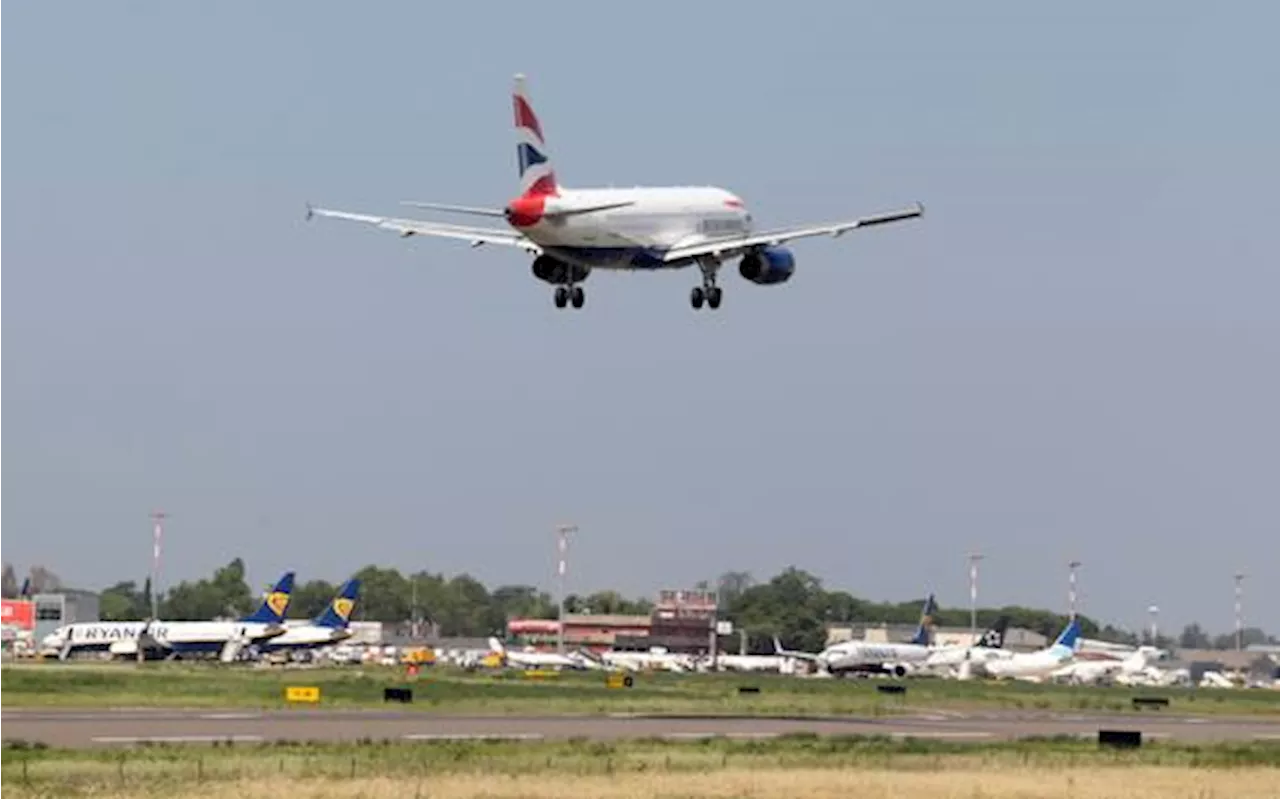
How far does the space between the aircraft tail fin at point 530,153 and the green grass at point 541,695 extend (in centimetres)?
2248

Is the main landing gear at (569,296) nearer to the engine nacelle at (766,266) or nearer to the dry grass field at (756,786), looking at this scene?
the engine nacelle at (766,266)

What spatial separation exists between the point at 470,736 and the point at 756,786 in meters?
21.1

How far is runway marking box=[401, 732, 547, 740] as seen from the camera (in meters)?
77.8

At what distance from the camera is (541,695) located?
120062 mm

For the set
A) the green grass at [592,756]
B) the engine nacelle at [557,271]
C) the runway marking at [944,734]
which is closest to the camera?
the green grass at [592,756]

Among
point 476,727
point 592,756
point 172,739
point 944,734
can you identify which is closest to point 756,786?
point 592,756

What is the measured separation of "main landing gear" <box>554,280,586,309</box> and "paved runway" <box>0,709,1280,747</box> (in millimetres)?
16533

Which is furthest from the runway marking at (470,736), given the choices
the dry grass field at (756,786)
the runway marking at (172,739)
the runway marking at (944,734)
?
the runway marking at (944,734)

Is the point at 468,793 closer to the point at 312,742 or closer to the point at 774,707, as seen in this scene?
the point at 312,742

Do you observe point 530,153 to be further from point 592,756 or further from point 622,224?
point 592,756

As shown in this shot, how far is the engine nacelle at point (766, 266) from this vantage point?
321ft

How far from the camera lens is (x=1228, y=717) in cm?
12631

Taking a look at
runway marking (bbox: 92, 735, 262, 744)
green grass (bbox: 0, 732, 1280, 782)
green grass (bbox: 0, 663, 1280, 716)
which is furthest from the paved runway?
green grass (bbox: 0, 663, 1280, 716)

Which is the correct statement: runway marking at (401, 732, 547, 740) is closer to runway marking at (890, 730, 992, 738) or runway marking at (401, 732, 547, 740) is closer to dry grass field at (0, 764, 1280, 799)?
dry grass field at (0, 764, 1280, 799)
